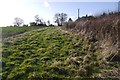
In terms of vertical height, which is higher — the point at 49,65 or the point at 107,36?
the point at 107,36

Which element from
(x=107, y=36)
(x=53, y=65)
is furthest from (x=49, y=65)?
(x=107, y=36)

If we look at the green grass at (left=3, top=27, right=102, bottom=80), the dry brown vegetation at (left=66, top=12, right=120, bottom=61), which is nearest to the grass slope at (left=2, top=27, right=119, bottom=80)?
the green grass at (left=3, top=27, right=102, bottom=80)

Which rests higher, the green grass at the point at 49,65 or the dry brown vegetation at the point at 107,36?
the dry brown vegetation at the point at 107,36

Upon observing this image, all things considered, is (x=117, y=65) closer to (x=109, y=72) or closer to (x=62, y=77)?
(x=109, y=72)

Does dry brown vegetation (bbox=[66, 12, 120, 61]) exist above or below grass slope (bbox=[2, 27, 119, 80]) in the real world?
above

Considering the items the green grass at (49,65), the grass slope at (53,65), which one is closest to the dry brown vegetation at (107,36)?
the grass slope at (53,65)

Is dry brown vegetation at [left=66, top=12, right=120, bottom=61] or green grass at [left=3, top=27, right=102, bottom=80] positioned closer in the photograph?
green grass at [left=3, top=27, right=102, bottom=80]

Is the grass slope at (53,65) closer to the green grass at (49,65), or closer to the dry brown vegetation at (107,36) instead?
the green grass at (49,65)

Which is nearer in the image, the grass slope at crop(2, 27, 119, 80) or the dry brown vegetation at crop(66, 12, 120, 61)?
the grass slope at crop(2, 27, 119, 80)

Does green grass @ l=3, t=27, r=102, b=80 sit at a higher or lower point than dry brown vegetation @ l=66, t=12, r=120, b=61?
lower

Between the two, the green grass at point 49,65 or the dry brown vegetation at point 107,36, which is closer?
the green grass at point 49,65

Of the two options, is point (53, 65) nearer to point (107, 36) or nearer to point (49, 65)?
point (49, 65)

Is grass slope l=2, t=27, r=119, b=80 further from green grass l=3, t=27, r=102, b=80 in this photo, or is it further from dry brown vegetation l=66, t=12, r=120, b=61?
dry brown vegetation l=66, t=12, r=120, b=61

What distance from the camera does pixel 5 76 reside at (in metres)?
13.4
